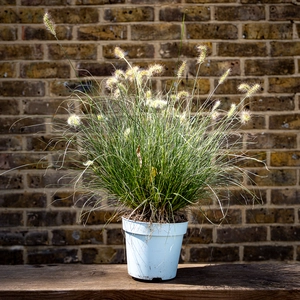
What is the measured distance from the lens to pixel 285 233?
103 inches

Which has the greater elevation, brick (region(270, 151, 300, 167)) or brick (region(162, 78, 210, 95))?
brick (region(162, 78, 210, 95))

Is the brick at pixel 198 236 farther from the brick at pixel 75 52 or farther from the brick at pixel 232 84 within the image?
the brick at pixel 75 52

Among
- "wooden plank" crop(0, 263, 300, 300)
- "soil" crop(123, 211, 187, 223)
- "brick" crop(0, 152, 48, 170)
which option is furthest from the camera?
"brick" crop(0, 152, 48, 170)

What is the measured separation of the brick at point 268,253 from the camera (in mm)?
2607

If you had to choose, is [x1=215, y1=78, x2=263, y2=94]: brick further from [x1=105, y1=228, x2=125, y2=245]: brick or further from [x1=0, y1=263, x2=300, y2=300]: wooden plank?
[x1=0, y1=263, x2=300, y2=300]: wooden plank

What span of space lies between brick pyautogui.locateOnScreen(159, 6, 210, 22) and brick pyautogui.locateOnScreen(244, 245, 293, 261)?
44.6 inches

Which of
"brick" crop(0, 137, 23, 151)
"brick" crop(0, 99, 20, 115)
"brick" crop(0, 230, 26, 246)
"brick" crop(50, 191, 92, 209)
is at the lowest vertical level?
"brick" crop(0, 230, 26, 246)

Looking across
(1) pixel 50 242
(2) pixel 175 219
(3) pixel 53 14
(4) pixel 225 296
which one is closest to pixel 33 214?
(1) pixel 50 242

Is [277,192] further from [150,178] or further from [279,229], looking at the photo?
[150,178]

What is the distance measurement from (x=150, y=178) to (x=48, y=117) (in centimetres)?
115

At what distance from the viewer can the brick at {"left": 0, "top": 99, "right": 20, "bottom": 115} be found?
2.57 meters

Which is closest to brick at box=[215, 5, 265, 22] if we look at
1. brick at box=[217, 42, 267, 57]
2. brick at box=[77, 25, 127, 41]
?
brick at box=[217, 42, 267, 57]

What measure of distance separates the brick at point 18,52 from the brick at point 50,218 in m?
0.74

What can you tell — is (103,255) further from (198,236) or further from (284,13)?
(284,13)
